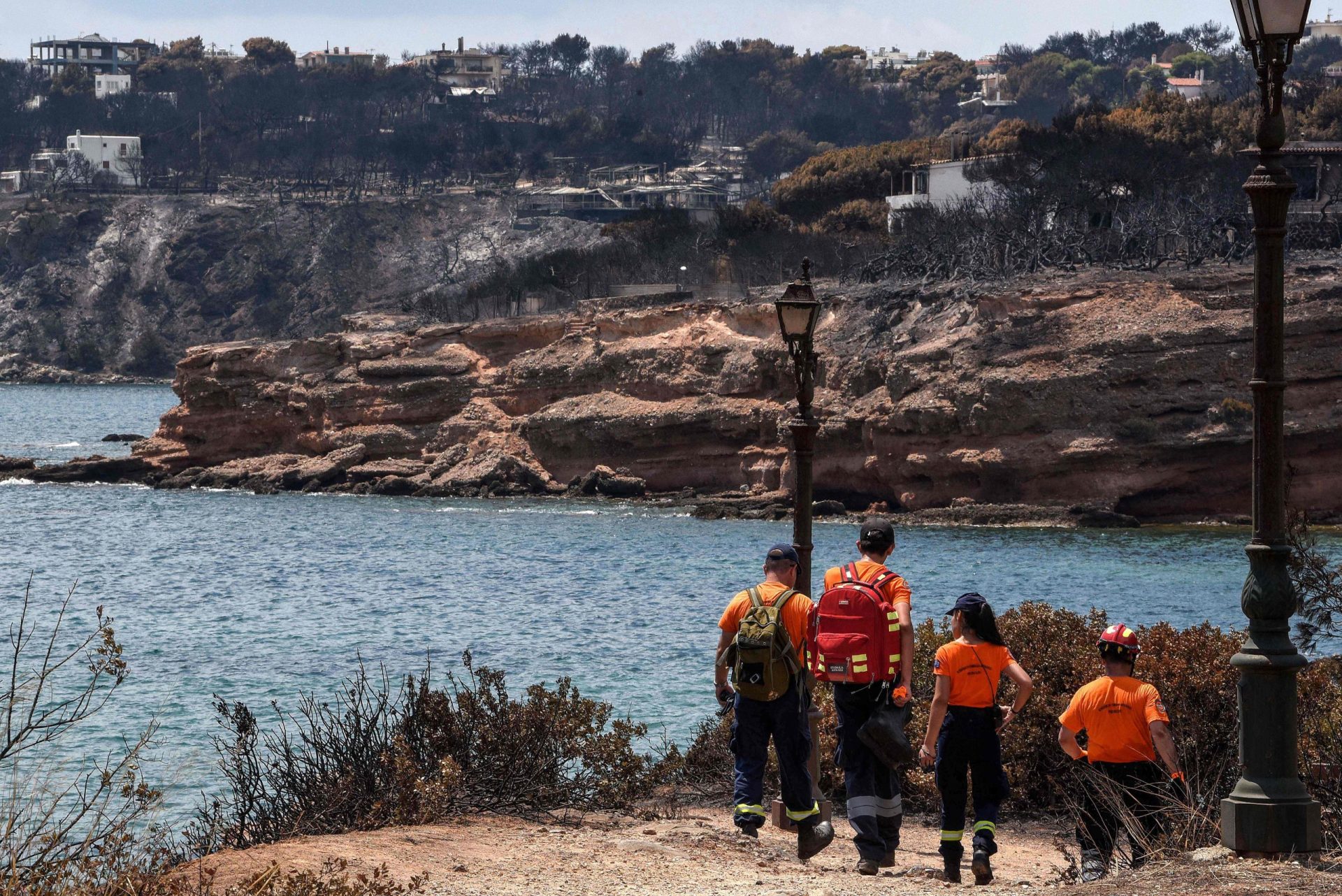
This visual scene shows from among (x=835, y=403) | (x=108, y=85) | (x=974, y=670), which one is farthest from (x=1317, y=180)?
(x=108, y=85)

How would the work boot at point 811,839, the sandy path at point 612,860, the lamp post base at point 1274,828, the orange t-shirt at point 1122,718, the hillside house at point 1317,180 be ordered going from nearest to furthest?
the lamp post base at point 1274,828
the orange t-shirt at point 1122,718
the sandy path at point 612,860
the work boot at point 811,839
the hillside house at point 1317,180

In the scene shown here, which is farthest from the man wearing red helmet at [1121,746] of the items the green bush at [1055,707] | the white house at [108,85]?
the white house at [108,85]

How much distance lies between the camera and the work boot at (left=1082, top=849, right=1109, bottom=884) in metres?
8.11

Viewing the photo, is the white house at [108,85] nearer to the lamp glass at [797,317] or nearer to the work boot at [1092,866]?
the lamp glass at [797,317]

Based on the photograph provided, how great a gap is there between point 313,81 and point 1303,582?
503 feet

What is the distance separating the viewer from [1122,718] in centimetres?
805

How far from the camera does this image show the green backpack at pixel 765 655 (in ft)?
27.9

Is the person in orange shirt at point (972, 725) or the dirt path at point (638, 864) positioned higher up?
the person in orange shirt at point (972, 725)

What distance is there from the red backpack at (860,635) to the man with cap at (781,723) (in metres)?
0.31

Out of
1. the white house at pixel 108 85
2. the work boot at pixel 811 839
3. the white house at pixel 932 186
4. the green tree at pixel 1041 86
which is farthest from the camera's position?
the white house at pixel 108 85

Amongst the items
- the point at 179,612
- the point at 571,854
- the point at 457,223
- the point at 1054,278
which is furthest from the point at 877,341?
the point at 457,223

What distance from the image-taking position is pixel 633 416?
48.1 metres

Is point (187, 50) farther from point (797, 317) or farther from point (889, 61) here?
point (797, 317)

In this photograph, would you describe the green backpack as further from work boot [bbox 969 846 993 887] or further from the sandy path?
work boot [bbox 969 846 993 887]
